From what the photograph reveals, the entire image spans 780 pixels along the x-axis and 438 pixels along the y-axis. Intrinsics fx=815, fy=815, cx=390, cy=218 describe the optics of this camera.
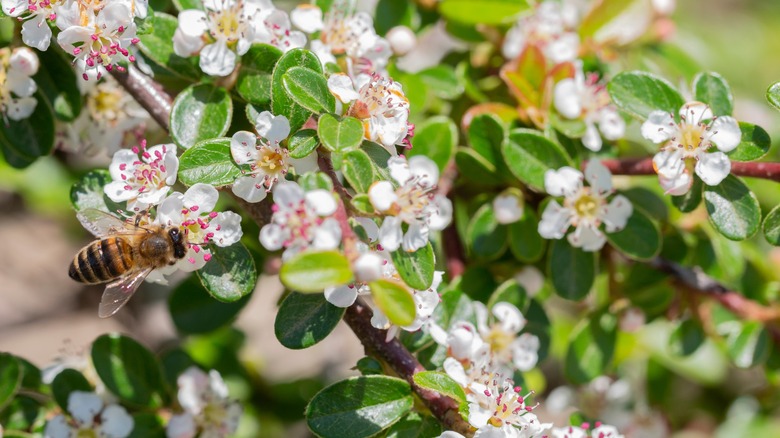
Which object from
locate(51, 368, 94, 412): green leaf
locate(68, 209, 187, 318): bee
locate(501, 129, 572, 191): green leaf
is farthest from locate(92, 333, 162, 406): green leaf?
locate(501, 129, 572, 191): green leaf

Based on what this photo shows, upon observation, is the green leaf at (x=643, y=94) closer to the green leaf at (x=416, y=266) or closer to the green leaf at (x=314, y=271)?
the green leaf at (x=416, y=266)

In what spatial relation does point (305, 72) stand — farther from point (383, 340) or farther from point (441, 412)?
point (441, 412)

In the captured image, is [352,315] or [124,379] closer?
[352,315]

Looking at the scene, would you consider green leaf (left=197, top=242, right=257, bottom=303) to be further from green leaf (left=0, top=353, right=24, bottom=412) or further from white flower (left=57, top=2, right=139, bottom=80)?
green leaf (left=0, top=353, right=24, bottom=412)

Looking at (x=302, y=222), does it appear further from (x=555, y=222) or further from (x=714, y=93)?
(x=714, y=93)

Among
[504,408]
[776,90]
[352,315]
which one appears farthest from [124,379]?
[776,90]

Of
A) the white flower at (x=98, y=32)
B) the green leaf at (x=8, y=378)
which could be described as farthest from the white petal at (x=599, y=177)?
the green leaf at (x=8, y=378)
